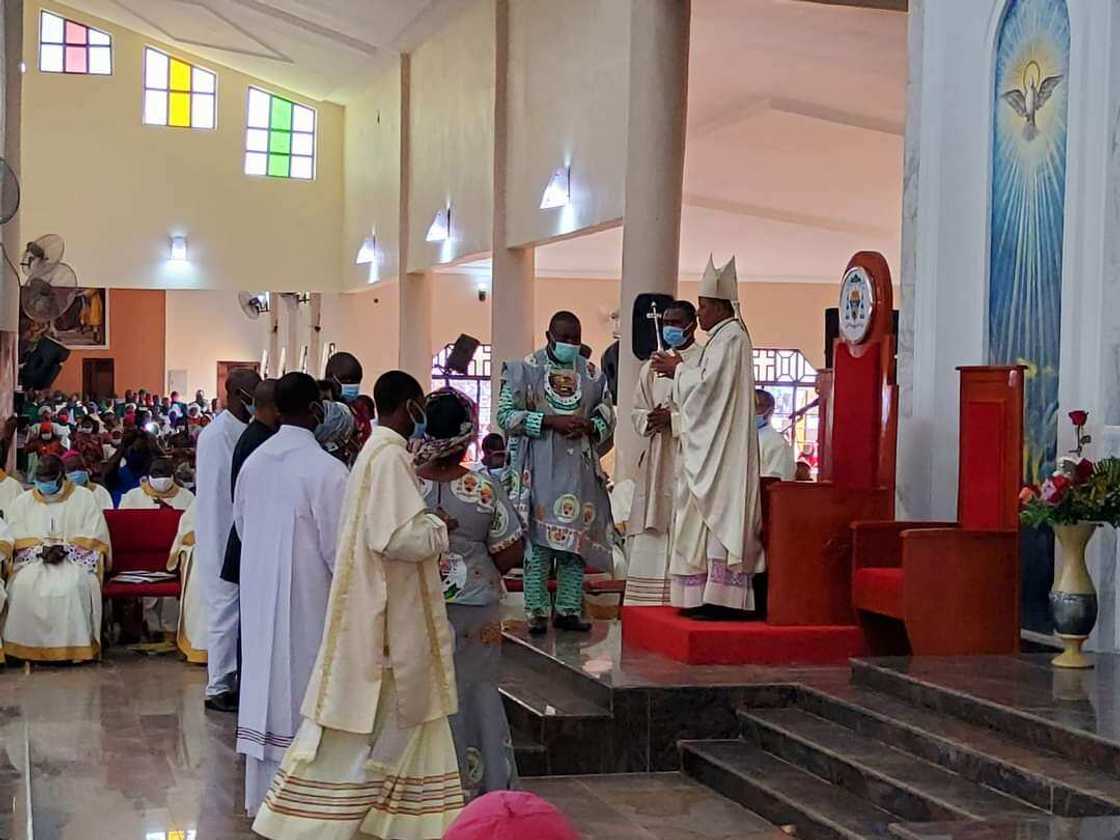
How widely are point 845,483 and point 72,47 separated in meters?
19.1

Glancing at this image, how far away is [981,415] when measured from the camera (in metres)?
7.84

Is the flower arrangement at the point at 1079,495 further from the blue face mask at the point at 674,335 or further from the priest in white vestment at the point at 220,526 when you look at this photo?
the priest in white vestment at the point at 220,526

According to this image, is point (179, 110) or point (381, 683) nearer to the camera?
point (381, 683)

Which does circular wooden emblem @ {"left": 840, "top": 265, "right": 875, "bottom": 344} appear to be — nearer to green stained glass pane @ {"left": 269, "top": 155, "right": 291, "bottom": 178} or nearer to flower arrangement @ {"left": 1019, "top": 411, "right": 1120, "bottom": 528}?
flower arrangement @ {"left": 1019, "top": 411, "right": 1120, "bottom": 528}

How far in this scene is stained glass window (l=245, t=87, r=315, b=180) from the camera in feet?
82.3

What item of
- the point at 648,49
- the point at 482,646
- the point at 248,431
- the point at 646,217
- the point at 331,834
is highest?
the point at 648,49

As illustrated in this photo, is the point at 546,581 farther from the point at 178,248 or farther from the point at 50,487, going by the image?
the point at 178,248

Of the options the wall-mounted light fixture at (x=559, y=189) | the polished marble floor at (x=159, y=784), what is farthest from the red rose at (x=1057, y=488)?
the wall-mounted light fixture at (x=559, y=189)

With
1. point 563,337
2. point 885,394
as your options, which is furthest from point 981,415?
point 563,337

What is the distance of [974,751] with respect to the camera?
5.95m

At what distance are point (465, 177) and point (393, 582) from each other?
13.2 metres

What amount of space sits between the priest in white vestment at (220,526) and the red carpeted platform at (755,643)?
2125mm

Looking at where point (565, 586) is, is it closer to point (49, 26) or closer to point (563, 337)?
point (563, 337)

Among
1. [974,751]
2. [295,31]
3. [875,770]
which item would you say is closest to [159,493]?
[875,770]
